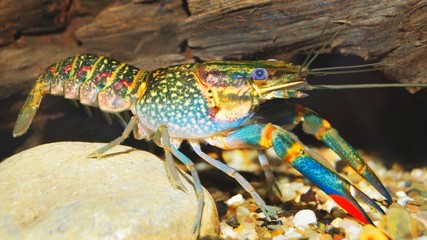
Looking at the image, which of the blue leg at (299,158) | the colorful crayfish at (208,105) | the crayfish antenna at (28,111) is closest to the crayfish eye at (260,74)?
the colorful crayfish at (208,105)

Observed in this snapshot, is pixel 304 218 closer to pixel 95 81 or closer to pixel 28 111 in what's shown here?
pixel 95 81

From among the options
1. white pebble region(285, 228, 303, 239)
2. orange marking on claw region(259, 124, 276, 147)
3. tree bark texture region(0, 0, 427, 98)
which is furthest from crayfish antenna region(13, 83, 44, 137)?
white pebble region(285, 228, 303, 239)

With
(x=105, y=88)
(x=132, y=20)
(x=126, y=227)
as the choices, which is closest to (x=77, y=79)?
Answer: (x=105, y=88)

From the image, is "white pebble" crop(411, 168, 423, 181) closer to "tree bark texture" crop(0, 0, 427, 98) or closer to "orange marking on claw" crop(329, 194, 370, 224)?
"tree bark texture" crop(0, 0, 427, 98)

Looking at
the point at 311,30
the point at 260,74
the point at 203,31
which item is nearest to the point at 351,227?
the point at 260,74

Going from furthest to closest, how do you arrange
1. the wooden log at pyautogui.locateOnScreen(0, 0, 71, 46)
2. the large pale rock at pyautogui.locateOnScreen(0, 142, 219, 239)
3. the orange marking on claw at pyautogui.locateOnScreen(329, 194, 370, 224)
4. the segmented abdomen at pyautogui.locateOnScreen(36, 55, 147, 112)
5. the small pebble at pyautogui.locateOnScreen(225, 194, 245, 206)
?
1. the wooden log at pyautogui.locateOnScreen(0, 0, 71, 46)
2. the small pebble at pyautogui.locateOnScreen(225, 194, 245, 206)
3. the segmented abdomen at pyautogui.locateOnScreen(36, 55, 147, 112)
4. the orange marking on claw at pyautogui.locateOnScreen(329, 194, 370, 224)
5. the large pale rock at pyautogui.locateOnScreen(0, 142, 219, 239)

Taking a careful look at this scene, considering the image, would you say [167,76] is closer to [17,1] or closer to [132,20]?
[132,20]
